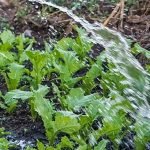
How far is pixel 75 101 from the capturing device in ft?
8.50

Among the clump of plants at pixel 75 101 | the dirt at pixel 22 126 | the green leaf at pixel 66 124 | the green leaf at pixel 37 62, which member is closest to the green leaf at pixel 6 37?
the clump of plants at pixel 75 101

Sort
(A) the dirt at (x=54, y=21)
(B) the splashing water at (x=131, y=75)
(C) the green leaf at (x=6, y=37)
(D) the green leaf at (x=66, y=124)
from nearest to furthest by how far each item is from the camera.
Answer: (D) the green leaf at (x=66, y=124), (B) the splashing water at (x=131, y=75), (C) the green leaf at (x=6, y=37), (A) the dirt at (x=54, y=21)

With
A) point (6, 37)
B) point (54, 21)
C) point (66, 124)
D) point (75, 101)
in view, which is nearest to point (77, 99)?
point (75, 101)

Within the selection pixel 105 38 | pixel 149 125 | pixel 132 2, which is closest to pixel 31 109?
pixel 149 125

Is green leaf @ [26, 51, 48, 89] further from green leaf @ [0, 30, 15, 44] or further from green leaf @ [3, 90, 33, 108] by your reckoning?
green leaf @ [0, 30, 15, 44]

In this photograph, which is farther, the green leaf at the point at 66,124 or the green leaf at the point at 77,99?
the green leaf at the point at 77,99

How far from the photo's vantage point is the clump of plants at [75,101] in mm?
2346

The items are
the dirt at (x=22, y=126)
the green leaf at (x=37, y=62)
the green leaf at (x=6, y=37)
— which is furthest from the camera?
the green leaf at (x=6, y=37)

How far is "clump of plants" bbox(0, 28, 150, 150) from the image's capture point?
235 centimetres

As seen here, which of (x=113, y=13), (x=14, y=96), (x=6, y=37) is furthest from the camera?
(x=113, y=13)

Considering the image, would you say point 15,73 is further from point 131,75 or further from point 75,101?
point 131,75

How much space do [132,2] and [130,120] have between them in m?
2.52

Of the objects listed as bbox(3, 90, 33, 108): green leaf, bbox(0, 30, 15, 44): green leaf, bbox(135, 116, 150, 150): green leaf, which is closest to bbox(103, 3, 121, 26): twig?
bbox(0, 30, 15, 44): green leaf

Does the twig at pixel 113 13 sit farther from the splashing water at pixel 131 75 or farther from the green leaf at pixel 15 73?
the green leaf at pixel 15 73
